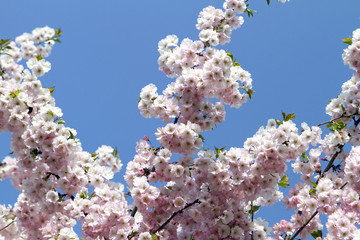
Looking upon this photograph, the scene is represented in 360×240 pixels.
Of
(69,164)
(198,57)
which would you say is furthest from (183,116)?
(69,164)

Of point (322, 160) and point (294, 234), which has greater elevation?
point (322, 160)

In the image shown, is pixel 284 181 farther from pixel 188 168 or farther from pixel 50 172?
pixel 50 172

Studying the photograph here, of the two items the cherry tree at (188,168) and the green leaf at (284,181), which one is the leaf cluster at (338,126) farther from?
the green leaf at (284,181)

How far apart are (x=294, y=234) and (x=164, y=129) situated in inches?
100

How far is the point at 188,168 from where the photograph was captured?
5918 mm

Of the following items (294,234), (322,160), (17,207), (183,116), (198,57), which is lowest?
(294,234)

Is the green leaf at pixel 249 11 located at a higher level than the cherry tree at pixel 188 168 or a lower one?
higher

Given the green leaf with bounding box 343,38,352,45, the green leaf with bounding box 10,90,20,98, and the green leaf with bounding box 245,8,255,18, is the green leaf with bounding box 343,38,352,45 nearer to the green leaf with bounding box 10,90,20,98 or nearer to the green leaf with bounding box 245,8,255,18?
the green leaf with bounding box 245,8,255,18

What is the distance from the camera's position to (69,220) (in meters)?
6.00

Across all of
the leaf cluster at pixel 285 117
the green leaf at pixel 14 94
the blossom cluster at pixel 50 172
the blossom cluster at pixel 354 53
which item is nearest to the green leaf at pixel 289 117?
the leaf cluster at pixel 285 117

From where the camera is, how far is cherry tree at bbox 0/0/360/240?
17.8ft

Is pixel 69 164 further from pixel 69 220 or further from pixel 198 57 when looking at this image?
pixel 198 57

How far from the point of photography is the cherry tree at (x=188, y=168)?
5.42m

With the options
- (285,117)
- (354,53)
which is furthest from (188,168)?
(354,53)
